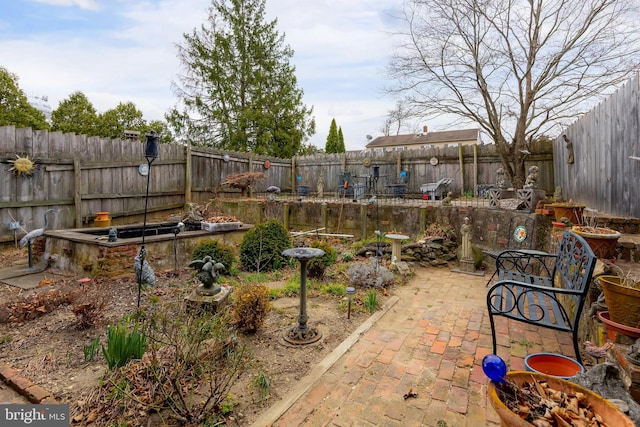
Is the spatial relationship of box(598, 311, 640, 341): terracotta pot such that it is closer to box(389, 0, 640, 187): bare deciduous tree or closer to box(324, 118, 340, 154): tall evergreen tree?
box(389, 0, 640, 187): bare deciduous tree

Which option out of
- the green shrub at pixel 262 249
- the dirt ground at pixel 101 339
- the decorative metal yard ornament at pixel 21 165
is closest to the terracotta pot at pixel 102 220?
the decorative metal yard ornament at pixel 21 165

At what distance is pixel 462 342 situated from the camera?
2.90m

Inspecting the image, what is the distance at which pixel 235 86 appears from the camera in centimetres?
1512

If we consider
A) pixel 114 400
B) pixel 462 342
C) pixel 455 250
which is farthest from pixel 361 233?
pixel 114 400

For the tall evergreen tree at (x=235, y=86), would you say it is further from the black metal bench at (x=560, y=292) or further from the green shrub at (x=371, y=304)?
the black metal bench at (x=560, y=292)

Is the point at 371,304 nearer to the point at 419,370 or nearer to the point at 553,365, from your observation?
the point at 419,370

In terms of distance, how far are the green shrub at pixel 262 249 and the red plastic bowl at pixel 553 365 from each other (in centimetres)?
411

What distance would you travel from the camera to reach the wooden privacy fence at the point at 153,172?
623 cm

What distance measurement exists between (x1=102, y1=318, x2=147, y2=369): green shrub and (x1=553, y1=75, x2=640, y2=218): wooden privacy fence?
15.1 feet

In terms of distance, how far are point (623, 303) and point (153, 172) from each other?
9.43 m

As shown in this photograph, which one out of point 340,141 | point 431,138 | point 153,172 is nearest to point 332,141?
point 340,141

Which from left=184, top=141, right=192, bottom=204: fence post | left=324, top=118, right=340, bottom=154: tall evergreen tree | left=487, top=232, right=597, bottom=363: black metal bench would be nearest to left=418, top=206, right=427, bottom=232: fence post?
left=487, top=232, right=597, bottom=363: black metal bench

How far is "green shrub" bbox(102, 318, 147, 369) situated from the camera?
2.13 meters

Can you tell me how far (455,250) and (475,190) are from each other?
4.64 metres
